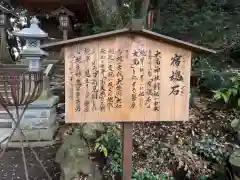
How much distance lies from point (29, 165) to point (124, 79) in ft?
7.94

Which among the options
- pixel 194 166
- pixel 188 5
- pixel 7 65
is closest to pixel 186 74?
pixel 194 166

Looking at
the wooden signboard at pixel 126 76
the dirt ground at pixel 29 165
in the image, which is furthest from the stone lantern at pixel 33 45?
the wooden signboard at pixel 126 76

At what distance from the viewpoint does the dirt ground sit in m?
3.76

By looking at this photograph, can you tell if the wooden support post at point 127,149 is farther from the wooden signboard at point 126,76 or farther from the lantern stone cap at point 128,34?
the lantern stone cap at point 128,34

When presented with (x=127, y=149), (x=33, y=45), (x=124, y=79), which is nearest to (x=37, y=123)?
(x=33, y=45)

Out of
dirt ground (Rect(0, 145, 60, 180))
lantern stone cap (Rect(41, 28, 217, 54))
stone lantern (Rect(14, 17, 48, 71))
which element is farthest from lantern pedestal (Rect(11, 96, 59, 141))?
lantern stone cap (Rect(41, 28, 217, 54))

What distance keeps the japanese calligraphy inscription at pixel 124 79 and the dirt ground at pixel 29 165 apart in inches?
66.1

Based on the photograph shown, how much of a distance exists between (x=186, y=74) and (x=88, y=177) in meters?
1.49

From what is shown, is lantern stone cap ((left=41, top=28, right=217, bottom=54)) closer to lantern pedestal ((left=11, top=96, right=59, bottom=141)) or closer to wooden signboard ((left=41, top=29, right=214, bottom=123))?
wooden signboard ((left=41, top=29, right=214, bottom=123))

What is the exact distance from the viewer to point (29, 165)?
13.5 feet

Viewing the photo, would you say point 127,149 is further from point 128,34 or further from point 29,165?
point 29,165

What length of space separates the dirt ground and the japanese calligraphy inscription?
168 centimetres

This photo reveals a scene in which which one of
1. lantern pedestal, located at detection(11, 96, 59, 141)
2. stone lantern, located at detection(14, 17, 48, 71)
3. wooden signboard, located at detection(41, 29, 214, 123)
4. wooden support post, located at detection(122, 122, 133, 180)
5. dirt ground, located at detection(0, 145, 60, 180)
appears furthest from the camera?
stone lantern, located at detection(14, 17, 48, 71)

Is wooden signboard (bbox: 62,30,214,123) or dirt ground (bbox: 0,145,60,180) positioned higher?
wooden signboard (bbox: 62,30,214,123)
